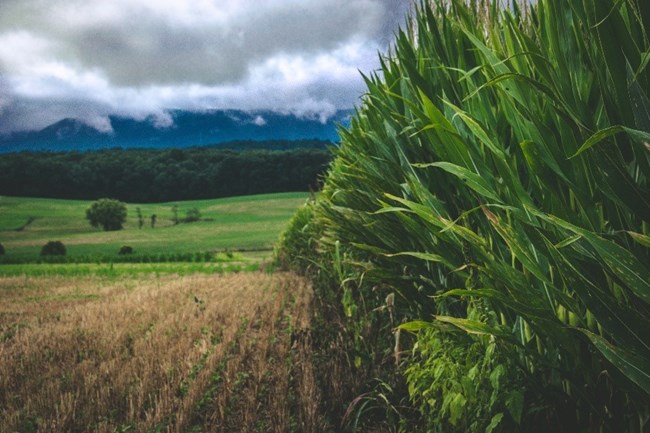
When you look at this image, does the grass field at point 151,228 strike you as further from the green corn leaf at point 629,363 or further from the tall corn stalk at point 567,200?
the green corn leaf at point 629,363

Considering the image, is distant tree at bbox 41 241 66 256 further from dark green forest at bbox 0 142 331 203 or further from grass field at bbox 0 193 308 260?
dark green forest at bbox 0 142 331 203

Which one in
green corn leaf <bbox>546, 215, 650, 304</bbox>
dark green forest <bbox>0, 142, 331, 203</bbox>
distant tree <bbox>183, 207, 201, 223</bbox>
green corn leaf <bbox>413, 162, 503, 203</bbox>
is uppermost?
dark green forest <bbox>0, 142, 331, 203</bbox>

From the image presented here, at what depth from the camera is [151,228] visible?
206 ft

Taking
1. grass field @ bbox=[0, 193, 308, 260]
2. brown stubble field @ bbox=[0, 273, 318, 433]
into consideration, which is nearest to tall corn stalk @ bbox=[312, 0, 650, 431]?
brown stubble field @ bbox=[0, 273, 318, 433]

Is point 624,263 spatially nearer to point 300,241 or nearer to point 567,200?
point 567,200

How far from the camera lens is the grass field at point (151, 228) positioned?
44.2m

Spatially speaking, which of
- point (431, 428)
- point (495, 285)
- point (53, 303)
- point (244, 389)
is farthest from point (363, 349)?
point (53, 303)

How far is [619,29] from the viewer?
871 millimetres

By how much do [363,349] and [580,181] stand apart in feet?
8.43

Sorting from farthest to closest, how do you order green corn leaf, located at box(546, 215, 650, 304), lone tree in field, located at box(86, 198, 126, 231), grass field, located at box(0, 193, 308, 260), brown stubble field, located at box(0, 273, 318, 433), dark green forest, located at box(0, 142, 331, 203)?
dark green forest, located at box(0, 142, 331, 203) → lone tree in field, located at box(86, 198, 126, 231) → grass field, located at box(0, 193, 308, 260) → brown stubble field, located at box(0, 273, 318, 433) → green corn leaf, located at box(546, 215, 650, 304)

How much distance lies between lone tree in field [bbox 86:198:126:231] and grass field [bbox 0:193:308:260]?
1.30 meters

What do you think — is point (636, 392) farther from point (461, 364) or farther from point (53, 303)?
point (53, 303)

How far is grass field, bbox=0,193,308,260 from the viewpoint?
1740 inches

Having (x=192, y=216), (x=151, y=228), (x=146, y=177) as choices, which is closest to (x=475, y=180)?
(x=151, y=228)
